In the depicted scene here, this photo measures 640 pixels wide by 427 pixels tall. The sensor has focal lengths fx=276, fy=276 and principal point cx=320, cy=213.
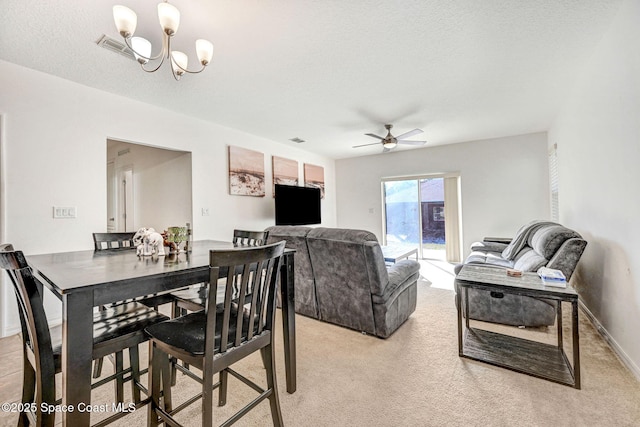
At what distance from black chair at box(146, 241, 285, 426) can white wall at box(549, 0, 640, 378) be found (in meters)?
2.37

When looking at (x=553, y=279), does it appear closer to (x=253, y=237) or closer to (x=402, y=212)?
(x=253, y=237)

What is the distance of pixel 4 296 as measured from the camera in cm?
251

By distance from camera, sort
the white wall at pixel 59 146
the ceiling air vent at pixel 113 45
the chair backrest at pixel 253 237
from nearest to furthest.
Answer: the ceiling air vent at pixel 113 45 → the chair backrest at pixel 253 237 → the white wall at pixel 59 146

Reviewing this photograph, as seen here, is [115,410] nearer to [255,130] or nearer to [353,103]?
[353,103]

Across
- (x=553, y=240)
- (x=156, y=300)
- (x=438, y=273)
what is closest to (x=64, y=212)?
(x=156, y=300)

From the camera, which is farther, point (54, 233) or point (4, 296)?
point (54, 233)

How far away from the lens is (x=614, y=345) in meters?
2.12

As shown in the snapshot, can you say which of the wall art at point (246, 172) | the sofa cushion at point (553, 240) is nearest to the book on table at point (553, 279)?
the sofa cushion at point (553, 240)

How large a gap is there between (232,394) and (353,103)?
10.9 feet

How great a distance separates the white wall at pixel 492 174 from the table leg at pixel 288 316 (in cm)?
517

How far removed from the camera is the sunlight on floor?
416 cm

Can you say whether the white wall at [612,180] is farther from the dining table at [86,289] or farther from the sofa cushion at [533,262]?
the dining table at [86,289]

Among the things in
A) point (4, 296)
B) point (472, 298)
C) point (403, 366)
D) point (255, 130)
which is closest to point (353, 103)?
point (255, 130)

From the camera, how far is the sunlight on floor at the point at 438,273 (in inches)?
164
